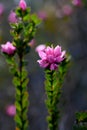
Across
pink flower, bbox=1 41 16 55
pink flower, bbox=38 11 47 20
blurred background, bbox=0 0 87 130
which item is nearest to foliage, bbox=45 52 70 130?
pink flower, bbox=1 41 16 55

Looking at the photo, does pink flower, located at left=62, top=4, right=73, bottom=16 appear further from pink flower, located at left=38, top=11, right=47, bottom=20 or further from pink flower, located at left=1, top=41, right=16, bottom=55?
pink flower, located at left=1, top=41, right=16, bottom=55

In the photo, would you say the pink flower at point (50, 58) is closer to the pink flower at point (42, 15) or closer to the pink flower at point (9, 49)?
the pink flower at point (9, 49)

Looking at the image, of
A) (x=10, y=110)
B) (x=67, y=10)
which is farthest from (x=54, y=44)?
(x=10, y=110)

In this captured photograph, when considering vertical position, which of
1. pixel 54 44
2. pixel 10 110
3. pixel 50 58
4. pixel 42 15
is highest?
pixel 42 15

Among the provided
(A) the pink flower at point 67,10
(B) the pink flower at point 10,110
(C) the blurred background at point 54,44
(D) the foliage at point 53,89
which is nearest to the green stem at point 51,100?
(D) the foliage at point 53,89

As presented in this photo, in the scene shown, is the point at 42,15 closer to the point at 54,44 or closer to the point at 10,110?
the point at 54,44
